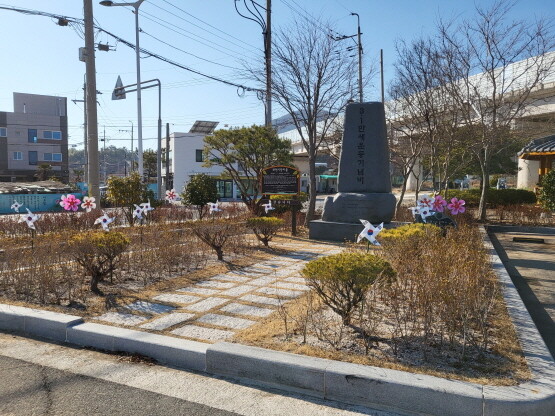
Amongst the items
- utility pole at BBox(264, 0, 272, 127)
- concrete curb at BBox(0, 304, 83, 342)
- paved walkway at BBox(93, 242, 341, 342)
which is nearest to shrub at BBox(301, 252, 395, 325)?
paved walkway at BBox(93, 242, 341, 342)

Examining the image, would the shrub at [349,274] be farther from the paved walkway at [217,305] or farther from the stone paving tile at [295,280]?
the stone paving tile at [295,280]

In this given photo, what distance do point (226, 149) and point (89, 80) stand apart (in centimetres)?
Result: 677

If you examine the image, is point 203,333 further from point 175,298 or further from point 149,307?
point 175,298

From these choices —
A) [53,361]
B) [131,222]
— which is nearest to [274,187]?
[131,222]

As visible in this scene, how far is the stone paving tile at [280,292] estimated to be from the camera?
5.79 meters

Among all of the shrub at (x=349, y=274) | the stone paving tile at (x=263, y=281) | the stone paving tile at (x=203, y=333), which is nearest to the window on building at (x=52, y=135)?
the stone paving tile at (x=263, y=281)

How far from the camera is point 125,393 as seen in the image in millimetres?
3236

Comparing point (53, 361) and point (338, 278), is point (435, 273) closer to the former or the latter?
point (338, 278)

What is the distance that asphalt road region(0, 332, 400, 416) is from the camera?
9.85 ft

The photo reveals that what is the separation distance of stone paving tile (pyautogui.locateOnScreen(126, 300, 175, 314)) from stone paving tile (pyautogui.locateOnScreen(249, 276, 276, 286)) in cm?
159

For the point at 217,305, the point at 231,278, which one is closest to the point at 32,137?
the point at 231,278

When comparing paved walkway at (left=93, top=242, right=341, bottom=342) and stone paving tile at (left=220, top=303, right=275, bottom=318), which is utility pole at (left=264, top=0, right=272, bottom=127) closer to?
paved walkway at (left=93, top=242, right=341, bottom=342)

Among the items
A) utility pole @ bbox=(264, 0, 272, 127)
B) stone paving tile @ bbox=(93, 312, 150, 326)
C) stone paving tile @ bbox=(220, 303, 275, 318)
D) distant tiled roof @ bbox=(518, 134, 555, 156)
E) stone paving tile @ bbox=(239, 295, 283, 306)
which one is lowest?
stone paving tile @ bbox=(239, 295, 283, 306)

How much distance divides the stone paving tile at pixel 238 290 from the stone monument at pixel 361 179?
5.43m
